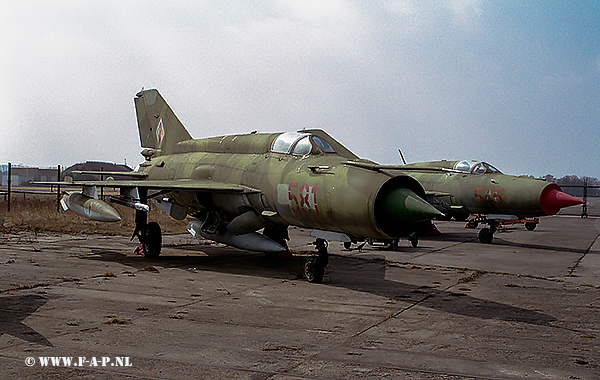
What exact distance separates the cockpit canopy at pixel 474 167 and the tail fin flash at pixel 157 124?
945 cm

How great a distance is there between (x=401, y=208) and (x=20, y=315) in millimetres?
5019

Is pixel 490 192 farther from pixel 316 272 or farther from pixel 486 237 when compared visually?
pixel 316 272

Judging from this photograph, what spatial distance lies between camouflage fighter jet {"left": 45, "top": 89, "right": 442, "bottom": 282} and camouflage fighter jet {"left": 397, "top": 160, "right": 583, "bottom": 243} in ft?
17.8

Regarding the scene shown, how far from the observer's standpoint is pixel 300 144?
33.7 ft

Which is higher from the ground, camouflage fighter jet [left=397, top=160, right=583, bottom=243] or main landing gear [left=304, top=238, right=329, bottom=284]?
camouflage fighter jet [left=397, top=160, right=583, bottom=243]

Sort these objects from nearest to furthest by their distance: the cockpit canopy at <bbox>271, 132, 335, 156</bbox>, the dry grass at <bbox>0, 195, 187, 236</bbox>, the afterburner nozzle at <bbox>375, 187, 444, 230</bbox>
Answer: the afterburner nozzle at <bbox>375, 187, 444, 230</bbox> < the cockpit canopy at <bbox>271, 132, 335, 156</bbox> < the dry grass at <bbox>0, 195, 187, 236</bbox>

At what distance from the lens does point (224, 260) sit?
490 inches

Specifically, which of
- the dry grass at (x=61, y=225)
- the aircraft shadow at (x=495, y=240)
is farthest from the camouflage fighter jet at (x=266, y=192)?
the aircraft shadow at (x=495, y=240)

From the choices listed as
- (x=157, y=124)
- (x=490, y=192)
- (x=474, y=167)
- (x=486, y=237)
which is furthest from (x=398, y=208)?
(x=486, y=237)

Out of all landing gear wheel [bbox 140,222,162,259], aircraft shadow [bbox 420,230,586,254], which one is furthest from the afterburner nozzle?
aircraft shadow [bbox 420,230,586,254]

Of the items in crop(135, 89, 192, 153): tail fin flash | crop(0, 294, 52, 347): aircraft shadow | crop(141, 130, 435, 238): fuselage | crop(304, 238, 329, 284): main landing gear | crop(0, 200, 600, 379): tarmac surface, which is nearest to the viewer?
crop(0, 200, 600, 379): tarmac surface

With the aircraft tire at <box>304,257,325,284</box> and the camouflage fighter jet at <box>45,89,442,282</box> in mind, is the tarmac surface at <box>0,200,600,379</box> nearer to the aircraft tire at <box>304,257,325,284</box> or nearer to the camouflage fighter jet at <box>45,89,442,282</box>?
the aircraft tire at <box>304,257,325,284</box>

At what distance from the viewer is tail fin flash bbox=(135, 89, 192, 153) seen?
1520cm

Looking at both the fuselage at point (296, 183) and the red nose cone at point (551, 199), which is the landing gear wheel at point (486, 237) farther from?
the fuselage at point (296, 183)
